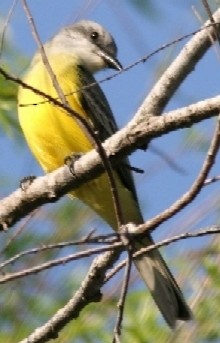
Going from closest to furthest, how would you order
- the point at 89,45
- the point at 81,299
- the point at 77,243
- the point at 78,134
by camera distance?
the point at 77,243 → the point at 81,299 → the point at 78,134 → the point at 89,45

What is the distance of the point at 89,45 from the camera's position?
6.04 m

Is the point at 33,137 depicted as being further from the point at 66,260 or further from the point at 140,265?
the point at 66,260

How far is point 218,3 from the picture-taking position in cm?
405

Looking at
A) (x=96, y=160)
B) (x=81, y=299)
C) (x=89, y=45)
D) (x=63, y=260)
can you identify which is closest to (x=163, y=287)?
(x=81, y=299)

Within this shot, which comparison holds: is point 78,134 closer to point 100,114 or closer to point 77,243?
point 100,114

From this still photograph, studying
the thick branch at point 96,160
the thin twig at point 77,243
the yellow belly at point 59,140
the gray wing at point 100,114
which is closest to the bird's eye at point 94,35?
the gray wing at point 100,114

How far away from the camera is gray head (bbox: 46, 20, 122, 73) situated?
5.80m

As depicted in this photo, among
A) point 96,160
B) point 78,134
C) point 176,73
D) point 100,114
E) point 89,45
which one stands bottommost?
point 96,160

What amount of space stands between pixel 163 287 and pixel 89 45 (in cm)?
188

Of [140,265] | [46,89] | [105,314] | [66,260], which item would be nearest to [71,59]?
[46,89]

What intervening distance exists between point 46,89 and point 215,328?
5.61 ft

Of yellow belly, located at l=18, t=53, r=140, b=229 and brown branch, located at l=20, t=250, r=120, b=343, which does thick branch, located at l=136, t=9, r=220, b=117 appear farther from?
yellow belly, located at l=18, t=53, r=140, b=229

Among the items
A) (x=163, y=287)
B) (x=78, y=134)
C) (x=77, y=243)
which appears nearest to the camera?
(x=77, y=243)

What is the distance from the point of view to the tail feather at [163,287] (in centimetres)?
434
